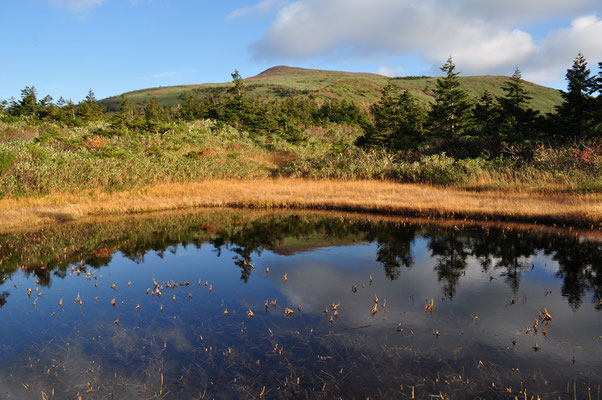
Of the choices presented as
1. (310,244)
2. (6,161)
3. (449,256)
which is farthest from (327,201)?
(6,161)

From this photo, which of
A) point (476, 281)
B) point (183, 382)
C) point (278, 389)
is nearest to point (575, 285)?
point (476, 281)

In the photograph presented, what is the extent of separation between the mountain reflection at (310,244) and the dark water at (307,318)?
0.09 meters

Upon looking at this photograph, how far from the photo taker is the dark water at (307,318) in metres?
5.79

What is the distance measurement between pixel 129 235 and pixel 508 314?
46.5 ft

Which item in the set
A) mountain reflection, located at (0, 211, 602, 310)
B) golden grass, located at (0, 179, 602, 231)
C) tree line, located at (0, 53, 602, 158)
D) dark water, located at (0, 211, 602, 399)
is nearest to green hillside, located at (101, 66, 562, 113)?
tree line, located at (0, 53, 602, 158)

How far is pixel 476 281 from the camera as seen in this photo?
10.1 m

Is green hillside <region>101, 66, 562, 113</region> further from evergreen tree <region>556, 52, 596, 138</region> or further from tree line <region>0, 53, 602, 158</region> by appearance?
evergreen tree <region>556, 52, 596, 138</region>

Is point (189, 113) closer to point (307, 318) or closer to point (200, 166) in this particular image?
point (200, 166)

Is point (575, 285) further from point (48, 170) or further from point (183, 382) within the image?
point (48, 170)

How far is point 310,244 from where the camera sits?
14.5 meters

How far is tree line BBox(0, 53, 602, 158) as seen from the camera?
27.1 meters

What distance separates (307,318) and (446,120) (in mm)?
41285

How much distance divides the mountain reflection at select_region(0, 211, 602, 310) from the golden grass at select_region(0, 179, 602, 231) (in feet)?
5.26

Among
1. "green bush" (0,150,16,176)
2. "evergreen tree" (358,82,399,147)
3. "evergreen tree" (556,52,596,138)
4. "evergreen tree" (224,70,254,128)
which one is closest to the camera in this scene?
"green bush" (0,150,16,176)
